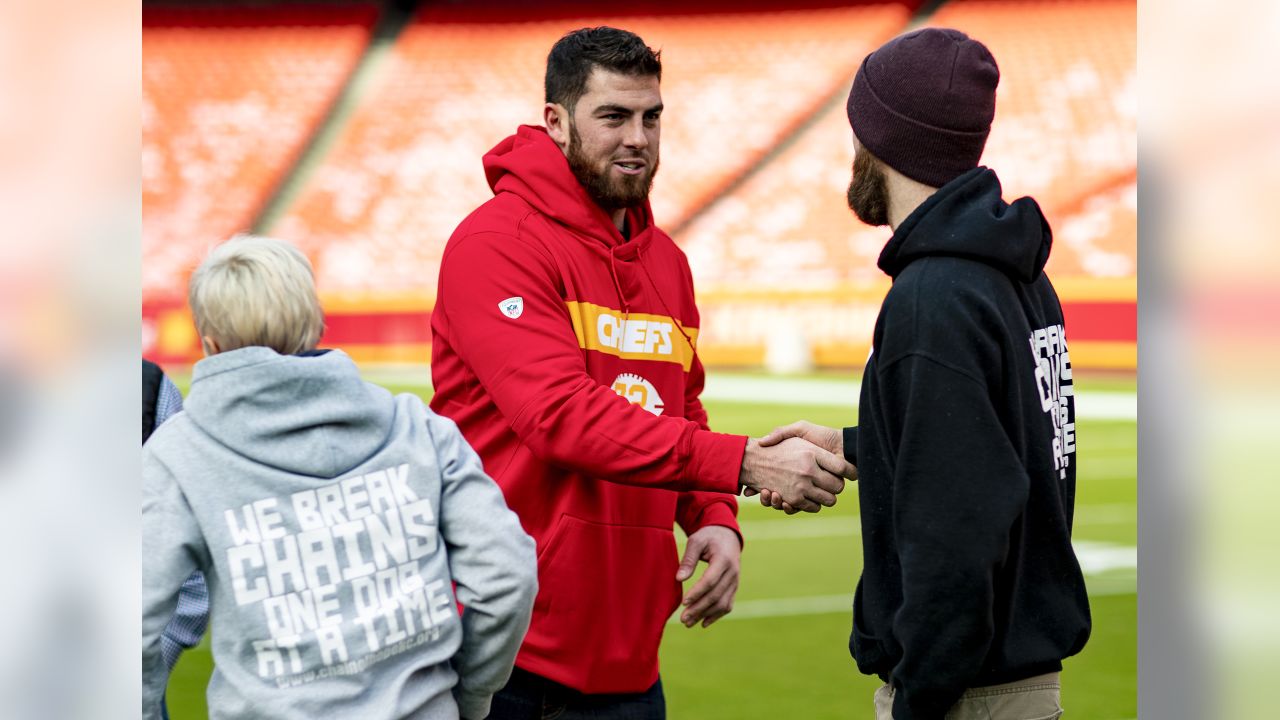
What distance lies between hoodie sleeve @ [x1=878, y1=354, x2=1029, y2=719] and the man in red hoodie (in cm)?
70

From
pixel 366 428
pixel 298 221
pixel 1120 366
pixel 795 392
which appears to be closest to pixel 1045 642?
pixel 366 428

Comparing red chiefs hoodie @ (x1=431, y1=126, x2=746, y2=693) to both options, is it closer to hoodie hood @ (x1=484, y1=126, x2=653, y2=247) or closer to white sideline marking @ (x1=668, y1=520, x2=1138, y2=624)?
hoodie hood @ (x1=484, y1=126, x2=653, y2=247)

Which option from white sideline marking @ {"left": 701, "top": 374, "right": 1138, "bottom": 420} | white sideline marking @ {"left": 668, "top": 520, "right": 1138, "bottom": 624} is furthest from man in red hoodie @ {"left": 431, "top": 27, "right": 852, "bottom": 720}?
white sideline marking @ {"left": 701, "top": 374, "right": 1138, "bottom": 420}

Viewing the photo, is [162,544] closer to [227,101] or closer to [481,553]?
[481,553]

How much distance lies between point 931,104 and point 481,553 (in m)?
0.90

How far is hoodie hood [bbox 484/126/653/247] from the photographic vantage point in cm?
248

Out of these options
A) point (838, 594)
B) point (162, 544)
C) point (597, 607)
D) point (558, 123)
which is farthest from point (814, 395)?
point (162, 544)

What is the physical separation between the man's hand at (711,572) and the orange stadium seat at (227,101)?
64.9ft

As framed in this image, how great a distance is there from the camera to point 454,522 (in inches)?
76.1

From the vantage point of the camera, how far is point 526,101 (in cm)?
2206

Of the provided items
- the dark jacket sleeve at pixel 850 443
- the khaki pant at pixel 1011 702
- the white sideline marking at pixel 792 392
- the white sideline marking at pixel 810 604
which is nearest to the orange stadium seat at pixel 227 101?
the white sideline marking at pixel 792 392

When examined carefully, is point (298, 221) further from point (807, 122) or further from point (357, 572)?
point (357, 572)

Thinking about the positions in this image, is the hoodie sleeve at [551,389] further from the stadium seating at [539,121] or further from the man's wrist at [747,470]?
the stadium seating at [539,121]
